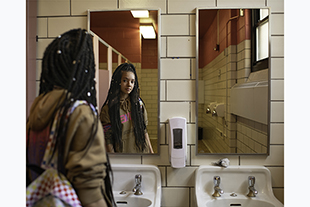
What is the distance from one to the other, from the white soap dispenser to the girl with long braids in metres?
0.80

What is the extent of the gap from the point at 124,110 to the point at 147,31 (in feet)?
1.76

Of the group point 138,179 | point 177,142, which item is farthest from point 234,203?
point 138,179

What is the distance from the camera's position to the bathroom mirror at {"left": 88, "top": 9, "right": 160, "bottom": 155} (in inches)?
63.1

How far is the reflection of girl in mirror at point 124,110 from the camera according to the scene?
5.25ft

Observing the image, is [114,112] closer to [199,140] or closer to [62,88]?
[199,140]

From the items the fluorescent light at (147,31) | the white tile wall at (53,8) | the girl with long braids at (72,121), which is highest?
the white tile wall at (53,8)

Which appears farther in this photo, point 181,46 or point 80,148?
point 181,46

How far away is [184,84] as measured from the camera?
1.63 metres

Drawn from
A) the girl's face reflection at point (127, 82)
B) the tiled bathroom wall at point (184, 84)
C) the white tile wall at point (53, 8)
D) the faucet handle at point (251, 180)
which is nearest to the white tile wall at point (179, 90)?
the tiled bathroom wall at point (184, 84)

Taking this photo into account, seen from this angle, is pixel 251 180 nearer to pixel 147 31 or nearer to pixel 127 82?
pixel 127 82

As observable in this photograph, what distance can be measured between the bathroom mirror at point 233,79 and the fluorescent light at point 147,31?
0.29m

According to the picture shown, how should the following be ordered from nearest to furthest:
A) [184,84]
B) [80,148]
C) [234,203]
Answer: [80,148] → [234,203] → [184,84]

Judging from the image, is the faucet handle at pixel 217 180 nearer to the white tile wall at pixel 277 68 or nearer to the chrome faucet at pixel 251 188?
the chrome faucet at pixel 251 188

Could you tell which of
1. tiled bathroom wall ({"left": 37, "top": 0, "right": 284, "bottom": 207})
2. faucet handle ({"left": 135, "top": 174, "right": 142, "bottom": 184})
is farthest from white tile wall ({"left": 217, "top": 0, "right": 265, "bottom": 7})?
faucet handle ({"left": 135, "top": 174, "right": 142, "bottom": 184})
